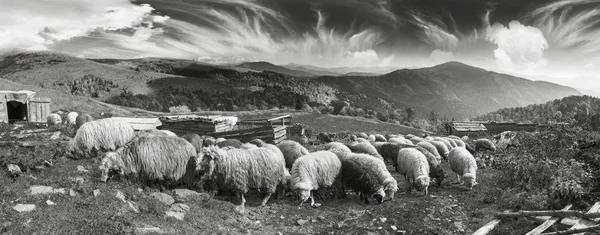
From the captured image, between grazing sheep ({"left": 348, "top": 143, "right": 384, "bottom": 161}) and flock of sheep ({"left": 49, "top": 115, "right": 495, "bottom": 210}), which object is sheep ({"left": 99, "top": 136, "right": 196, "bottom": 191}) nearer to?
flock of sheep ({"left": 49, "top": 115, "right": 495, "bottom": 210})

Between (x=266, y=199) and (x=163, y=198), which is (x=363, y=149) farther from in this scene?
(x=163, y=198)

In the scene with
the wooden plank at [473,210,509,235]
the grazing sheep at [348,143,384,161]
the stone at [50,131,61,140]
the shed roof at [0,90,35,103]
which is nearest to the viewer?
the wooden plank at [473,210,509,235]

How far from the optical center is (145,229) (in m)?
7.34

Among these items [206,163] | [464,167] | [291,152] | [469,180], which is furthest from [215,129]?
[469,180]

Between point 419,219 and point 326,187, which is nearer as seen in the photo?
point 419,219

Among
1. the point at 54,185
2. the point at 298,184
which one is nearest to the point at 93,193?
the point at 54,185

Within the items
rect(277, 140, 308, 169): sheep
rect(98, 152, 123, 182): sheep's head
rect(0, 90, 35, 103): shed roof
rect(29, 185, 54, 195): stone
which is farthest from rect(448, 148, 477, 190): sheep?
rect(0, 90, 35, 103): shed roof

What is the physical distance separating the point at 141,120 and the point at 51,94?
105 ft

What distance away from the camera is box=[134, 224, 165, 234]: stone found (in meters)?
7.18

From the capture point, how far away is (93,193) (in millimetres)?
8539

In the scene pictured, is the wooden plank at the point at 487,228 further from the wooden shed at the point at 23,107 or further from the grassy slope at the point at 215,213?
the wooden shed at the point at 23,107

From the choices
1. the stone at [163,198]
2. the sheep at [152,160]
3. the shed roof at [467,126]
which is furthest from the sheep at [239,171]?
the shed roof at [467,126]

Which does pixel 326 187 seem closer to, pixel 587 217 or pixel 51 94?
pixel 587 217

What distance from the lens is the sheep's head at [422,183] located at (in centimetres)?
1267
